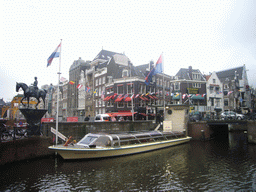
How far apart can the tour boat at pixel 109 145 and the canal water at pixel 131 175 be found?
2.24 feet

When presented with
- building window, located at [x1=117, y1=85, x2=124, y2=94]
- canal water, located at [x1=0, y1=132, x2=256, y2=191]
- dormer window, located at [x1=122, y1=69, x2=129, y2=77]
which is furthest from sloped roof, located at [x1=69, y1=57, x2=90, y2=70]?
canal water, located at [x1=0, y1=132, x2=256, y2=191]

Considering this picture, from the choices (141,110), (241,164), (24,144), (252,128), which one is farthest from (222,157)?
(141,110)

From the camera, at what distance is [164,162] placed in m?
15.6

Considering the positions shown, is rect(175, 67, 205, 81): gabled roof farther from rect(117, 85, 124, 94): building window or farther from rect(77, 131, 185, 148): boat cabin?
rect(77, 131, 185, 148): boat cabin

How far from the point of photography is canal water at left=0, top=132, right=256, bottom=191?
397 inches

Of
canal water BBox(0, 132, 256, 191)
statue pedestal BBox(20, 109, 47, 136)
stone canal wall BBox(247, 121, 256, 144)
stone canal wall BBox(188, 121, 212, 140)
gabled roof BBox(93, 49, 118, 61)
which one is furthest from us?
gabled roof BBox(93, 49, 118, 61)

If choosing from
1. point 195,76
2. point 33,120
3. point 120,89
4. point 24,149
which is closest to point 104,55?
point 120,89

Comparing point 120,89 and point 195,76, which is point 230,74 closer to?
point 195,76

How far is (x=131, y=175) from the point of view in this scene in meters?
12.0

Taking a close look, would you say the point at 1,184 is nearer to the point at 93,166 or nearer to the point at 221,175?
the point at 93,166

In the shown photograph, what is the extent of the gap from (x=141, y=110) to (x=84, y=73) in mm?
29334

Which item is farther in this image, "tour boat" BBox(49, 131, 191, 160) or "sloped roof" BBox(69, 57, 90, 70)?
"sloped roof" BBox(69, 57, 90, 70)

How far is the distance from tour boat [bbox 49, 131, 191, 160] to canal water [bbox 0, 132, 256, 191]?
0.68 meters

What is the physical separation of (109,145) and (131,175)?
5.11 m
